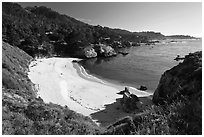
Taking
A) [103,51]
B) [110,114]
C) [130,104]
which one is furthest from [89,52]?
[110,114]

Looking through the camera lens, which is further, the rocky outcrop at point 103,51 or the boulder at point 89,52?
the rocky outcrop at point 103,51

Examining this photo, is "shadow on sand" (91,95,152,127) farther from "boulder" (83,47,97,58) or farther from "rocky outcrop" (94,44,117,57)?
"rocky outcrop" (94,44,117,57)

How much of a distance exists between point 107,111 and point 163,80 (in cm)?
895

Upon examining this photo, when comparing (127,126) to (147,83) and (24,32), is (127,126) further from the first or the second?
(24,32)

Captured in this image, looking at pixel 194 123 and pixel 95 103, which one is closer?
pixel 194 123

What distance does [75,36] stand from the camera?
97.8 m

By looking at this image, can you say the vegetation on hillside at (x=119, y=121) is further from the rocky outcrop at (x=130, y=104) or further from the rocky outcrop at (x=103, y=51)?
the rocky outcrop at (x=103, y=51)

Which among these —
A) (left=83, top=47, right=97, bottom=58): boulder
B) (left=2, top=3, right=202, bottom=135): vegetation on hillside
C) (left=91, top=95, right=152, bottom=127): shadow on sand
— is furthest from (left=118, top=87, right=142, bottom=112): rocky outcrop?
(left=83, top=47, right=97, bottom=58): boulder

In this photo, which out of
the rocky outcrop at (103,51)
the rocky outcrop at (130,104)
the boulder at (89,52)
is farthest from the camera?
the rocky outcrop at (103,51)

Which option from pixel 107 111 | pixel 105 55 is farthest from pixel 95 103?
pixel 105 55

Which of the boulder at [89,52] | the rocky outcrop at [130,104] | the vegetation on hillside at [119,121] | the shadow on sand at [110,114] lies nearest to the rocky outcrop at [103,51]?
the boulder at [89,52]

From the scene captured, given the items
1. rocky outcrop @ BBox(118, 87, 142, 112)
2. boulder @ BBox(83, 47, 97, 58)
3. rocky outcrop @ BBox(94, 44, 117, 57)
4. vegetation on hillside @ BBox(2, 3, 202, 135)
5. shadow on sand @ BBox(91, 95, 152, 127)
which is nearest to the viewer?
vegetation on hillside @ BBox(2, 3, 202, 135)

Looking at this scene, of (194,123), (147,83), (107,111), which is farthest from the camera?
(147,83)

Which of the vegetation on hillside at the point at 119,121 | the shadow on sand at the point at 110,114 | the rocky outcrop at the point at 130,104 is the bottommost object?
the shadow on sand at the point at 110,114
